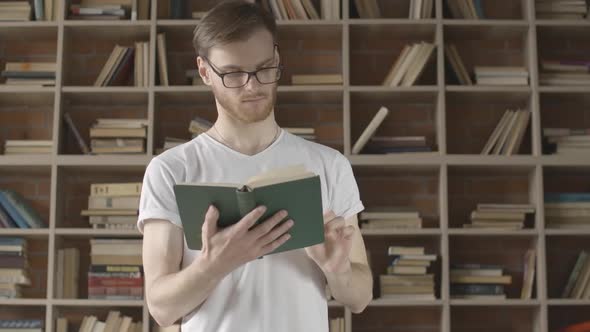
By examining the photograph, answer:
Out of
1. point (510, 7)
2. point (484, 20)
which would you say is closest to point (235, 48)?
point (484, 20)

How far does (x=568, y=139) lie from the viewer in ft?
12.0

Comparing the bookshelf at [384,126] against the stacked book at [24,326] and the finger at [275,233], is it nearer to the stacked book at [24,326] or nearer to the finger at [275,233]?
the stacked book at [24,326]

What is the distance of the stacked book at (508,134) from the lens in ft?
12.0

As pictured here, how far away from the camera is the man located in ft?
4.70

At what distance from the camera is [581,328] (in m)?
3.49

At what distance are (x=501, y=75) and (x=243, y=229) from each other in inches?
101

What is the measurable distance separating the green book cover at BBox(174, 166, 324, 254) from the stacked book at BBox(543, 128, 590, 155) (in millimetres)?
2489

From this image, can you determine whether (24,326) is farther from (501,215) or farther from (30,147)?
(501,215)

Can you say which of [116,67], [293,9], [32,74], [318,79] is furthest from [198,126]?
[32,74]

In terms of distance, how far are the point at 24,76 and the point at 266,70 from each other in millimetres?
2434

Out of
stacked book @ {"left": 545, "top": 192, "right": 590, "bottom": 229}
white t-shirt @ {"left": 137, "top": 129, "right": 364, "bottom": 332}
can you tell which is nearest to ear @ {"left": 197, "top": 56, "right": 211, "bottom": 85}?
white t-shirt @ {"left": 137, "top": 129, "right": 364, "bottom": 332}

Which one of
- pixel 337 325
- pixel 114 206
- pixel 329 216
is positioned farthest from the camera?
pixel 114 206

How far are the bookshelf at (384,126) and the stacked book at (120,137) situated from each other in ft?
0.16

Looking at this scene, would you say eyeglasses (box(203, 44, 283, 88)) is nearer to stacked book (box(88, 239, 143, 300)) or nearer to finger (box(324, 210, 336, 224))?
finger (box(324, 210, 336, 224))
